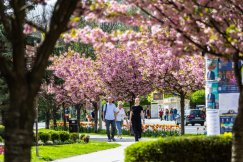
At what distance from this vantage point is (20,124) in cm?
582

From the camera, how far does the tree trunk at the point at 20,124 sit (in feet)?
19.0

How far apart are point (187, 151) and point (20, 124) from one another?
14.3 ft

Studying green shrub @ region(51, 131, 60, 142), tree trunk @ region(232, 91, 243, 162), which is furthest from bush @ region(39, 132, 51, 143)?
tree trunk @ region(232, 91, 243, 162)

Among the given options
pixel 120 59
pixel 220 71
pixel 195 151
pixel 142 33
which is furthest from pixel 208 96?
pixel 120 59

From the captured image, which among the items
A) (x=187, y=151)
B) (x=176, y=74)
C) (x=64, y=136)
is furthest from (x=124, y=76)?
(x=187, y=151)

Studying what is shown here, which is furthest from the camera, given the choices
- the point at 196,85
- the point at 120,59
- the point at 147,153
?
the point at 120,59

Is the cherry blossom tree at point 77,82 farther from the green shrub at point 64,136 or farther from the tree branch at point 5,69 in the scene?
the tree branch at point 5,69

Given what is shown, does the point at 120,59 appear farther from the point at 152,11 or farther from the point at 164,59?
the point at 152,11

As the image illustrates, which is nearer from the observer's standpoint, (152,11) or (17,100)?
(17,100)

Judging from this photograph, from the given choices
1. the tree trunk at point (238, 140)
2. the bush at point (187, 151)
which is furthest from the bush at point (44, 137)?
the tree trunk at point (238, 140)

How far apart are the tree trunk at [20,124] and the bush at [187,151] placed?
3.87m

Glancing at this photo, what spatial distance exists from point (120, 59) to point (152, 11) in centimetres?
2292

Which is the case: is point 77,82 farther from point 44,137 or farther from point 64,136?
point 44,137

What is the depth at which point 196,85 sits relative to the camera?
88.8 ft
